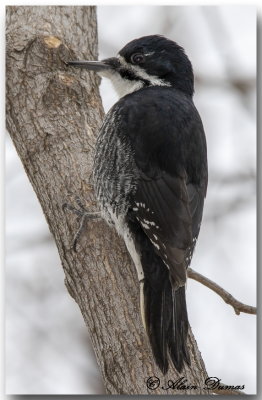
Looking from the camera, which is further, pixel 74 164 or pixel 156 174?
pixel 74 164

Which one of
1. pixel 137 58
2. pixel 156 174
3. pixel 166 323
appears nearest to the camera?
pixel 166 323

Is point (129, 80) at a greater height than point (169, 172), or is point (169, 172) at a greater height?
point (129, 80)

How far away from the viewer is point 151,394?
2.88m

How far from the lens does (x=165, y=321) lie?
9.53 feet

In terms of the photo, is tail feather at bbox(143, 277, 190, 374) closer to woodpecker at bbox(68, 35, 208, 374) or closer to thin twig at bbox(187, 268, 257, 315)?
woodpecker at bbox(68, 35, 208, 374)

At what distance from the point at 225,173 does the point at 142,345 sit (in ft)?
3.66

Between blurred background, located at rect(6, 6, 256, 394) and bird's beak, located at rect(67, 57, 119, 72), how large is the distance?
184mm

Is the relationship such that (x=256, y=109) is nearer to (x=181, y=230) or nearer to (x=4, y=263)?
(x=181, y=230)

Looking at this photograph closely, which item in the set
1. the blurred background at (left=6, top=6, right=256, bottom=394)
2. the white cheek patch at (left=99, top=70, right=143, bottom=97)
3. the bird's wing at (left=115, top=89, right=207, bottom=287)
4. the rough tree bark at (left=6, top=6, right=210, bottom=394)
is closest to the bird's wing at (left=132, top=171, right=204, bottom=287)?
the bird's wing at (left=115, top=89, right=207, bottom=287)

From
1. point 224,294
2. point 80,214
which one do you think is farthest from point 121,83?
point 224,294

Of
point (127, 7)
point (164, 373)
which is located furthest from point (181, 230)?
point (127, 7)

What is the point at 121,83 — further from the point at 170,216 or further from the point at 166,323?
the point at 166,323

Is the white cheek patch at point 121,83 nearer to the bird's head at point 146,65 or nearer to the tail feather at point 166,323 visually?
the bird's head at point 146,65

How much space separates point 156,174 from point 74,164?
0.41 m
